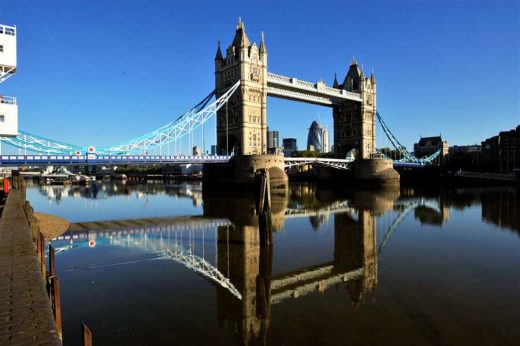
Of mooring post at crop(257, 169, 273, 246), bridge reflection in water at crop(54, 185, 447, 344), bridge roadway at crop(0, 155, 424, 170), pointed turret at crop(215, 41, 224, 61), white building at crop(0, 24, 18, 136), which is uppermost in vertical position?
pointed turret at crop(215, 41, 224, 61)

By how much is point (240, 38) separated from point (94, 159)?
2876 cm

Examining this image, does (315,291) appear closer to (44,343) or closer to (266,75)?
(44,343)

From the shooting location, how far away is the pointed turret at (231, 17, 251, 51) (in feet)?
175

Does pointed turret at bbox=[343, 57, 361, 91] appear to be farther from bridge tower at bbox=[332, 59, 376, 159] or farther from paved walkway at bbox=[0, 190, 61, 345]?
paved walkway at bbox=[0, 190, 61, 345]

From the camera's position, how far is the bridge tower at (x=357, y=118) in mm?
71500

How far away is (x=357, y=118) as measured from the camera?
72.6m

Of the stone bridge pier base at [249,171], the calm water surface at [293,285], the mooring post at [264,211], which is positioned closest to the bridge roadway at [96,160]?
the stone bridge pier base at [249,171]

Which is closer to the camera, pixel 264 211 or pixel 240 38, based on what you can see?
pixel 264 211

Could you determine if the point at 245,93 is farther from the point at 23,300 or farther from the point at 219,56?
the point at 23,300

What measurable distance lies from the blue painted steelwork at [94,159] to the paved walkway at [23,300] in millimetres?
29833

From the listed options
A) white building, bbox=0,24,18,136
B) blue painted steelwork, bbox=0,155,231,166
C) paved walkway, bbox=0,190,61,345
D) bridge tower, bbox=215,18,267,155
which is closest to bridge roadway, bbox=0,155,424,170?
blue painted steelwork, bbox=0,155,231,166

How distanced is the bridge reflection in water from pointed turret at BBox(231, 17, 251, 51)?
108 ft

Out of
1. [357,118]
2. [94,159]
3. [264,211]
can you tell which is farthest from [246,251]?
[357,118]

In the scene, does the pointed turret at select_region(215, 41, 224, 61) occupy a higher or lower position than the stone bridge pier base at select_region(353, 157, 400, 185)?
higher
